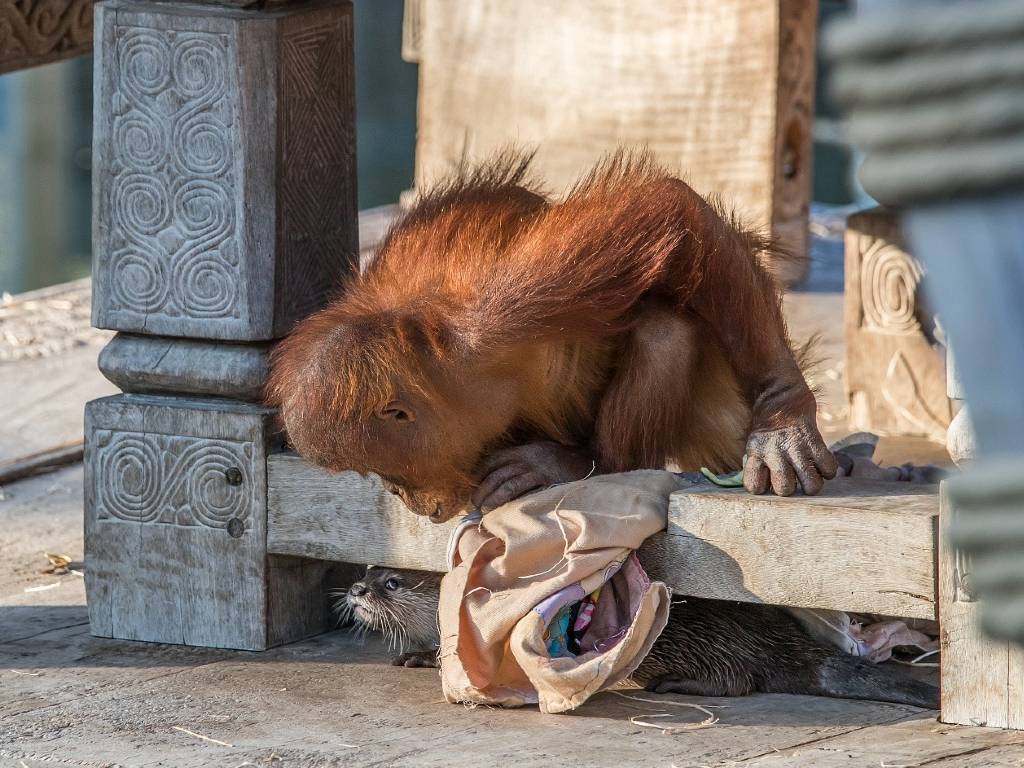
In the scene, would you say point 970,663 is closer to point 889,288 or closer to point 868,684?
point 868,684

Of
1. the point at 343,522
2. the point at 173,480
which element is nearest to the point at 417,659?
the point at 343,522

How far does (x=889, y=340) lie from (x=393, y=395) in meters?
2.72

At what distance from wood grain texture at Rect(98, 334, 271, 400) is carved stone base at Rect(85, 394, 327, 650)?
37 millimetres

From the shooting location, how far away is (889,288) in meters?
5.25

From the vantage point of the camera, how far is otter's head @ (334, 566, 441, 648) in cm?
343

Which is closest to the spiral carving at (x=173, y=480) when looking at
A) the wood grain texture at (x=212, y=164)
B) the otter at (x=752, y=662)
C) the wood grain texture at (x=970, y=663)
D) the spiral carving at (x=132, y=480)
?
the spiral carving at (x=132, y=480)

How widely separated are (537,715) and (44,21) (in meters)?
2.40

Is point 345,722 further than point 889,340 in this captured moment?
No

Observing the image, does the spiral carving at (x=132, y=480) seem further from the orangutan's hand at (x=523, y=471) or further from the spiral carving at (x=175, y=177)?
the orangutan's hand at (x=523, y=471)

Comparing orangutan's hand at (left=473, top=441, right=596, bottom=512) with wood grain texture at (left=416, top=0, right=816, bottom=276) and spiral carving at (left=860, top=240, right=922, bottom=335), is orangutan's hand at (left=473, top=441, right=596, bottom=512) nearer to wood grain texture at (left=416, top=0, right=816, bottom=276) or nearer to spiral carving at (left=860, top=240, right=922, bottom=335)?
spiral carving at (left=860, top=240, right=922, bottom=335)

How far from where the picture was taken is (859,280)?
5332mm

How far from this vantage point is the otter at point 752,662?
125 inches

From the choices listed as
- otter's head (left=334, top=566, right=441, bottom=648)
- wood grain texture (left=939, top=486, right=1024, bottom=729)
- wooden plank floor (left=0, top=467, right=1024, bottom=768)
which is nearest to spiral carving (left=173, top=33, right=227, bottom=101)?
otter's head (left=334, top=566, right=441, bottom=648)

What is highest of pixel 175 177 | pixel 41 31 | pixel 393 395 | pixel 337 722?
pixel 41 31
